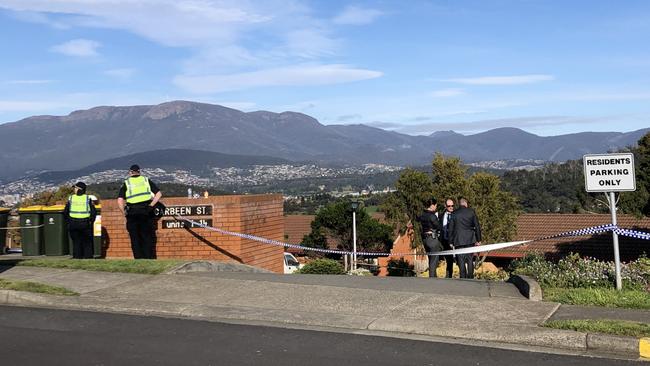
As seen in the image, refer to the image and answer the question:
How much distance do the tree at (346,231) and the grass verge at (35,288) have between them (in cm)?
3323

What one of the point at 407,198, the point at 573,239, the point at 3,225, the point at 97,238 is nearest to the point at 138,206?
the point at 97,238

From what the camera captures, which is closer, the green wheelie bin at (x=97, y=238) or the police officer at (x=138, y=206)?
the police officer at (x=138, y=206)

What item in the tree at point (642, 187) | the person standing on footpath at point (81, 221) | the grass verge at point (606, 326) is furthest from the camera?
the tree at point (642, 187)

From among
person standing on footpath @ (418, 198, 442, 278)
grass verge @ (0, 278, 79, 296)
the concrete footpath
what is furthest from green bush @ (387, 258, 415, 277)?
grass verge @ (0, 278, 79, 296)

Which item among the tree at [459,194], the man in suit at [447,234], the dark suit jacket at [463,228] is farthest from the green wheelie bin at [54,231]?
the tree at [459,194]

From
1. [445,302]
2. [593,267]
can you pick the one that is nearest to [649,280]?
[593,267]

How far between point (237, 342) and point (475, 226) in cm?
648

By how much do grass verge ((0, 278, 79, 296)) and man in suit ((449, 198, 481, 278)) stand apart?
6.35 metres

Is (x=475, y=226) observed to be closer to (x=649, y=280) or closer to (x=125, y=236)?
(x=649, y=280)

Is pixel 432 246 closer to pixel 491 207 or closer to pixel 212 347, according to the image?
pixel 212 347

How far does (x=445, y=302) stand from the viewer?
27.1ft

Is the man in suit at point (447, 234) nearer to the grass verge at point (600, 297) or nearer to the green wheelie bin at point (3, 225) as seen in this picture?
the grass verge at point (600, 297)

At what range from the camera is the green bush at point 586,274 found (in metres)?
8.92

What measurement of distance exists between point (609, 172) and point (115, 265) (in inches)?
293
